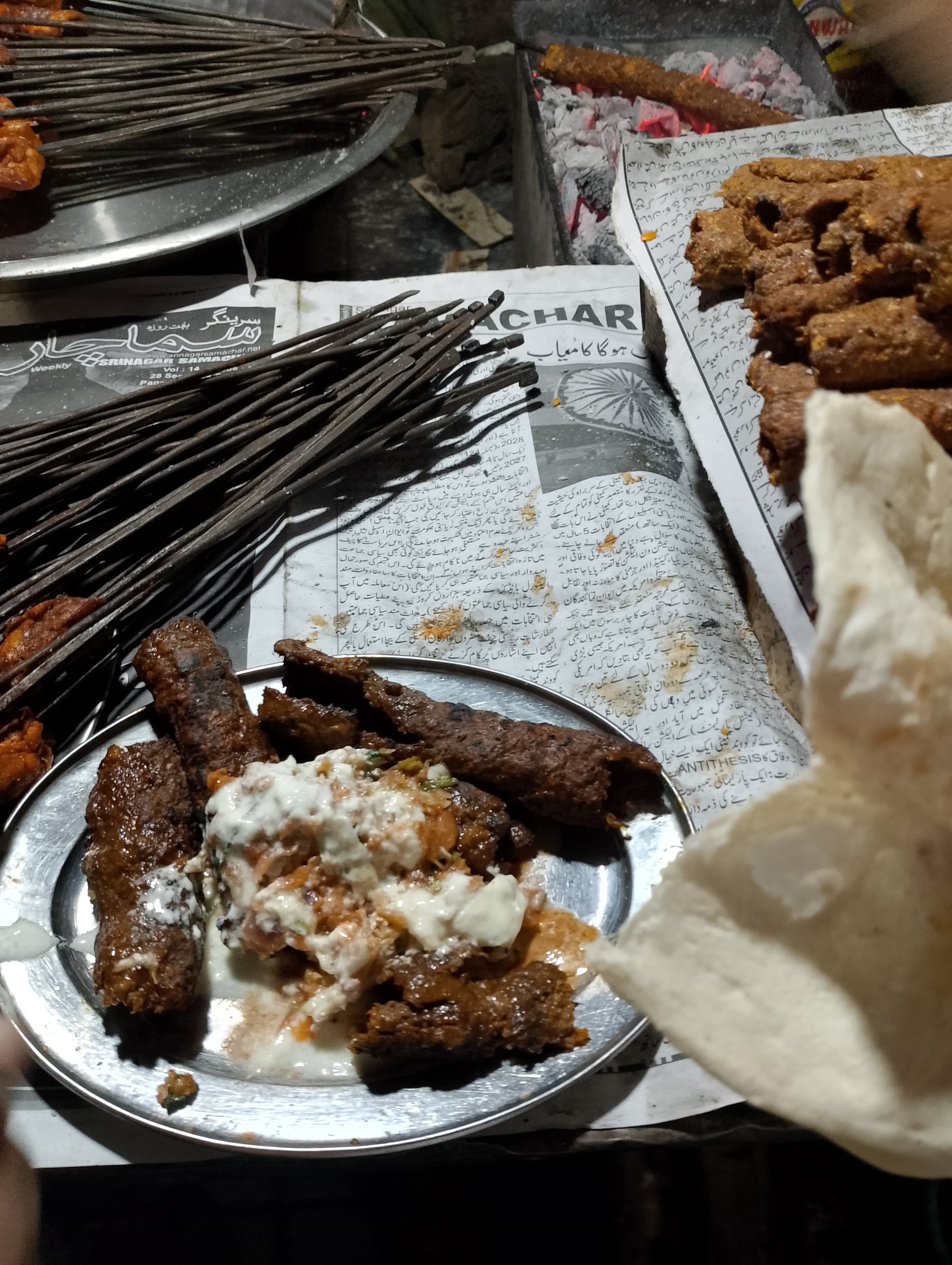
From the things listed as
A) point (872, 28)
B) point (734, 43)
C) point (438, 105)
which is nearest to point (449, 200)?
point (438, 105)

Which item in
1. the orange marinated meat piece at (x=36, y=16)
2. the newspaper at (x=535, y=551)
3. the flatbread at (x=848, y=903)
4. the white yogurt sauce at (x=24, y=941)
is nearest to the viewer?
the flatbread at (x=848, y=903)

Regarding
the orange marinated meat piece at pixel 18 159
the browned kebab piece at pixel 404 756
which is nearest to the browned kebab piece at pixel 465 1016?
the browned kebab piece at pixel 404 756

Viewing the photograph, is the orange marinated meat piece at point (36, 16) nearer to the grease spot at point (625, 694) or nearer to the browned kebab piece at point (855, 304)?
the browned kebab piece at point (855, 304)

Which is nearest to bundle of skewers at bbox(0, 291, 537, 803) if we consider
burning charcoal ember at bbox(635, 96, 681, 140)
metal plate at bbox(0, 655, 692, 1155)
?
metal plate at bbox(0, 655, 692, 1155)

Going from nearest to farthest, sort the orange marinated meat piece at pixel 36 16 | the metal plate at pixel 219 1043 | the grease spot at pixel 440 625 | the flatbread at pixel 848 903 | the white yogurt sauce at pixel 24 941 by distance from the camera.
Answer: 1. the flatbread at pixel 848 903
2. the metal plate at pixel 219 1043
3. the white yogurt sauce at pixel 24 941
4. the grease spot at pixel 440 625
5. the orange marinated meat piece at pixel 36 16

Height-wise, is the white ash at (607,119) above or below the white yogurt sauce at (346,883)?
above

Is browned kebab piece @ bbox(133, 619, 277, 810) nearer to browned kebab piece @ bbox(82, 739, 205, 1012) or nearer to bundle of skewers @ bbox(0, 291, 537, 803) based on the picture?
browned kebab piece @ bbox(82, 739, 205, 1012)
